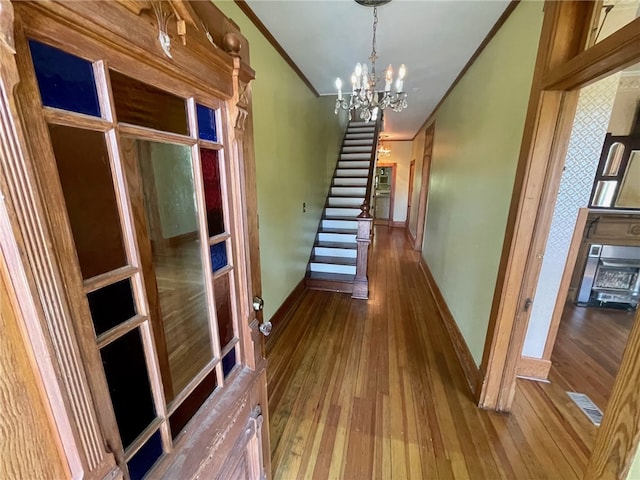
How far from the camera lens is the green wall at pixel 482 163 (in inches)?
64.0

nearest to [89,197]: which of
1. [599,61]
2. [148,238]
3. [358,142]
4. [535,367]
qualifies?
[148,238]

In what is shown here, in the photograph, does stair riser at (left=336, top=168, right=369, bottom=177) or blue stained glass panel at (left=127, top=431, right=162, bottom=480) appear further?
stair riser at (left=336, top=168, right=369, bottom=177)

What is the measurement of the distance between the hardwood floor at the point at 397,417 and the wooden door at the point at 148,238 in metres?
0.86

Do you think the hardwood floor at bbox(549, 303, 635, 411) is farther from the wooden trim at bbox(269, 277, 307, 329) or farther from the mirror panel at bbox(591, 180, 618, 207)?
the wooden trim at bbox(269, 277, 307, 329)

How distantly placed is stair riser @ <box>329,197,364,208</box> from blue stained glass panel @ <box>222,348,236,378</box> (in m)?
3.92


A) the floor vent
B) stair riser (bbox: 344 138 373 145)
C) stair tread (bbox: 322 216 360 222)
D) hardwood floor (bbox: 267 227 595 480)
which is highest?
stair riser (bbox: 344 138 373 145)

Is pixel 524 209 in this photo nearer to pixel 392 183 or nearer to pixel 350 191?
pixel 350 191

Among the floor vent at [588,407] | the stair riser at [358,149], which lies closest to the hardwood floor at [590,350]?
the floor vent at [588,407]

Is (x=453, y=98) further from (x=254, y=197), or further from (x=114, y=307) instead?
(x=114, y=307)

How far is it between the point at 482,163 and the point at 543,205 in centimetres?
79

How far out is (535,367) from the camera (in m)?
2.11

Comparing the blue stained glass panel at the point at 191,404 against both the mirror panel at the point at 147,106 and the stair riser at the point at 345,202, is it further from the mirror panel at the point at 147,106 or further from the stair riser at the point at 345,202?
the stair riser at the point at 345,202

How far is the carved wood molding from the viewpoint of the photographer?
0.34 metres

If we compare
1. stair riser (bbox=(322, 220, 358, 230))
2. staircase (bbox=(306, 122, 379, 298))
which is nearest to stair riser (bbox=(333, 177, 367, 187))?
staircase (bbox=(306, 122, 379, 298))
